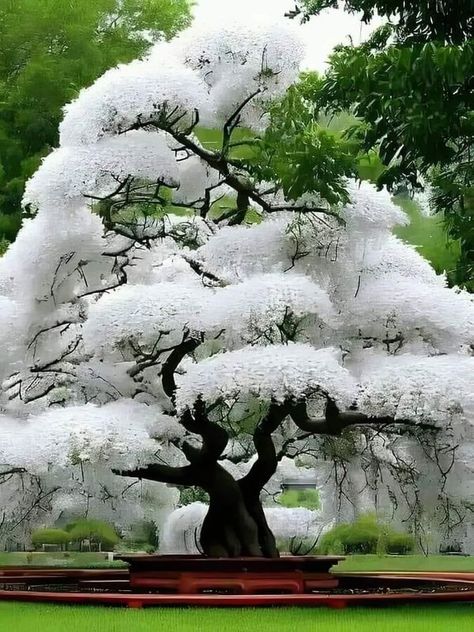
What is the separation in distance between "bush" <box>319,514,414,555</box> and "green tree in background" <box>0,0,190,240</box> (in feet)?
26.2

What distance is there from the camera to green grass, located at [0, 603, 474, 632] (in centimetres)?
615

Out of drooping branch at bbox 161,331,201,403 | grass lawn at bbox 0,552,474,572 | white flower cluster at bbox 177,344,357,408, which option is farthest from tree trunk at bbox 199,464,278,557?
grass lawn at bbox 0,552,474,572

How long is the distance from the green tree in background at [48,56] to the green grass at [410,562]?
770 centimetres

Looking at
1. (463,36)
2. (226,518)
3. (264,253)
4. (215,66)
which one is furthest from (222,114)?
(226,518)

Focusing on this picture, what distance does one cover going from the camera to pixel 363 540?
60.9ft

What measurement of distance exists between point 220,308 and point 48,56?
20.8ft

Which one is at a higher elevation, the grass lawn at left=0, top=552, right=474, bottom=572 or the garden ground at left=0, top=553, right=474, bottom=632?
the grass lawn at left=0, top=552, right=474, bottom=572

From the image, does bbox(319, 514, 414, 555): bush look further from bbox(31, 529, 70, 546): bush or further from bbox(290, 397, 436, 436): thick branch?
bbox(290, 397, 436, 436): thick branch

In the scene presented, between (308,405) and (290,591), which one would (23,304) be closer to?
(308,405)

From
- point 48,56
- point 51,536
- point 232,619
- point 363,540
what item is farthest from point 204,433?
point 51,536

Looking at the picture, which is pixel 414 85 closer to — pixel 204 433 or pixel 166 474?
pixel 204 433

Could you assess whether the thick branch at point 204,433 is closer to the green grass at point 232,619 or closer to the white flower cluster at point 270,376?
the white flower cluster at point 270,376

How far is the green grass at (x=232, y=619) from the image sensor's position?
615 centimetres

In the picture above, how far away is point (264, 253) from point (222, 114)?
3.86 ft
